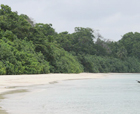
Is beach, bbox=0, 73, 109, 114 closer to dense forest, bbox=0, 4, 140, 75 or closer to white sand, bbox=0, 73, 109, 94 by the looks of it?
white sand, bbox=0, 73, 109, 94

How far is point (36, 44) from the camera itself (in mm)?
33844

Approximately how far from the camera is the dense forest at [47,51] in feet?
87.0

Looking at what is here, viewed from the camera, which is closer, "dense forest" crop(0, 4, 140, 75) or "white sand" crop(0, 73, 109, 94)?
"white sand" crop(0, 73, 109, 94)

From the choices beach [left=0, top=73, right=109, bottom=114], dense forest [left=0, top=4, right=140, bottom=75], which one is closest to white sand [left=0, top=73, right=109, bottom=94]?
beach [left=0, top=73, right=109, bottom=114]

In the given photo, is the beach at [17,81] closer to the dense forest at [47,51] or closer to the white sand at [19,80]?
the white sand at [19,80]

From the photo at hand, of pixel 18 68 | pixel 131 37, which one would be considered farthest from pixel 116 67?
pixel 18 68

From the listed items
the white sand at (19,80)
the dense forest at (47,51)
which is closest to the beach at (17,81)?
the white sand at (19,80)

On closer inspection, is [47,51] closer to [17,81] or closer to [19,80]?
[19,80]

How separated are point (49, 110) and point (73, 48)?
4805 cm

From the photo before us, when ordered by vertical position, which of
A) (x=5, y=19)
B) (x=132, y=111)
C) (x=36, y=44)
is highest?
(x=5, y=19)

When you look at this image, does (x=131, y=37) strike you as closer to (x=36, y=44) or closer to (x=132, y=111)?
(x=36, y=44)

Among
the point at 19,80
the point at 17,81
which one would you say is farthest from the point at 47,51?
A: the point at 17,81

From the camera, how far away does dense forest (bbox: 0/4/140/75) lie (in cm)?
2653

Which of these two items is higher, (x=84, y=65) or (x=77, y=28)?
(x=77, y=28)
